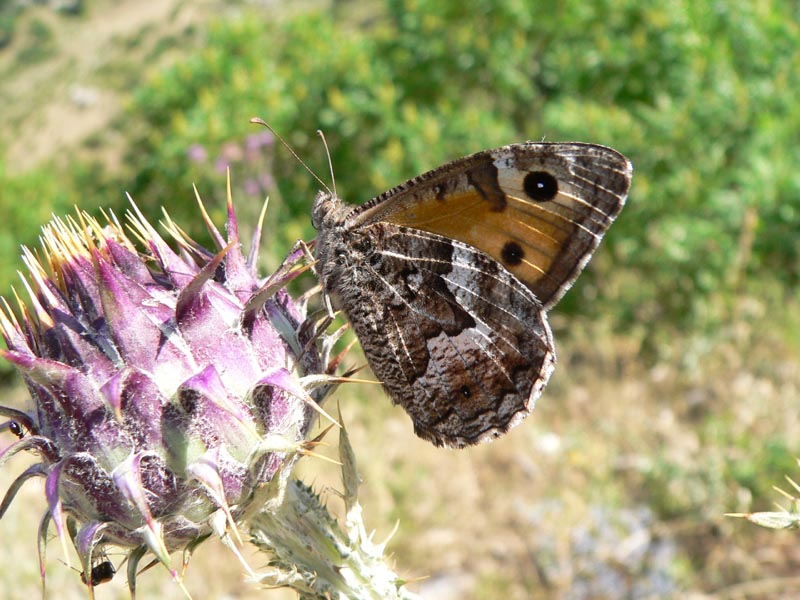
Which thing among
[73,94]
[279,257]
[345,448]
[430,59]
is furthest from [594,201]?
[73,94]

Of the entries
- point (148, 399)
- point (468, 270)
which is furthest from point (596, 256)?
point (148, 399)

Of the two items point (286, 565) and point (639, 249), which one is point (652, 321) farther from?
point (286, 565)

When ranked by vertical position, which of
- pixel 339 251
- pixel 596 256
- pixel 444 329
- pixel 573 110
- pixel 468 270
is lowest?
pixel 596 256

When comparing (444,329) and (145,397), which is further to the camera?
(444,329)

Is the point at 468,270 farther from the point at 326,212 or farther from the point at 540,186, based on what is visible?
the point at 326,212

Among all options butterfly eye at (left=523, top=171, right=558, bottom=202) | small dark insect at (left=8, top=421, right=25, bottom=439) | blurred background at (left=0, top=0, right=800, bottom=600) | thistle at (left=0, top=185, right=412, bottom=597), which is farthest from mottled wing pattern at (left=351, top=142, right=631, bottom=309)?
blurred background at (left=0, top=0, right=800, bottom=600)

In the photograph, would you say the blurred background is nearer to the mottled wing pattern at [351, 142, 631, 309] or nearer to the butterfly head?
the mottled wing pattern at [351, 142, 631, 309]

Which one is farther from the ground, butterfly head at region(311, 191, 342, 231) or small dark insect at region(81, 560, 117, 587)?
butterfly head at region(311, 191, 342, 231)

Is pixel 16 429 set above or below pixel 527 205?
above
